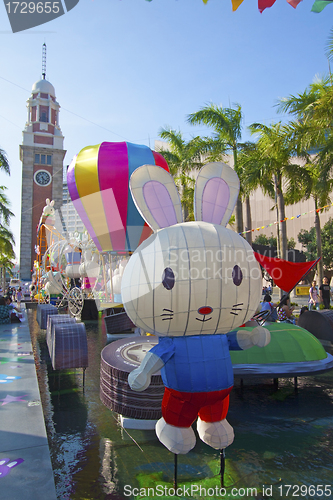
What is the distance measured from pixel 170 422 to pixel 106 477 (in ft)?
3.51

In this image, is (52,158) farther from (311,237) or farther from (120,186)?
(120,186)

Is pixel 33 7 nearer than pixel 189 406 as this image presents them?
Yes

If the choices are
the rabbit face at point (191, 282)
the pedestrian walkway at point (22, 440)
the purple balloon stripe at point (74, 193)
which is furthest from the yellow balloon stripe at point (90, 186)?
the rabbit face at point (191, 282)

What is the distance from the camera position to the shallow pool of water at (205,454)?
11.8 feet

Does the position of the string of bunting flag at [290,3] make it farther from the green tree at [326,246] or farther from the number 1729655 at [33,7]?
the green tree at [326,246]

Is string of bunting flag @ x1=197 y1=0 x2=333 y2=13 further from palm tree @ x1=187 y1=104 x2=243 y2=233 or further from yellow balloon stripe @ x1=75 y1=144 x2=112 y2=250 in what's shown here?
palm tree @ x1=187 y1=104 x2=243 y2=233

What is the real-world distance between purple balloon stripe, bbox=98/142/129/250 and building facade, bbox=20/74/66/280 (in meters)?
47.1

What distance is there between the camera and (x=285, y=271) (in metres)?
8.20

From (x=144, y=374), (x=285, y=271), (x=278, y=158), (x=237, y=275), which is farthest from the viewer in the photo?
(x=278, y=158)

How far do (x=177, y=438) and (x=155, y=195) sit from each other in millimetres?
2425

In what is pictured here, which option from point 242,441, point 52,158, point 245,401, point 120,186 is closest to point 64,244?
point 120,186

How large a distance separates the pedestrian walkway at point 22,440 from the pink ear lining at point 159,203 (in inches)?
108

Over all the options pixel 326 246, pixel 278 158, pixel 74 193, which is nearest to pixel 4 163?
pixel 74 193

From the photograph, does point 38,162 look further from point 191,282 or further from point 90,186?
point 191,282
